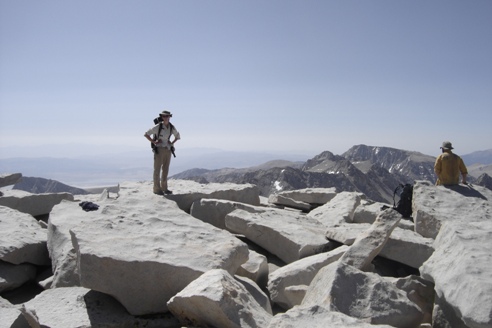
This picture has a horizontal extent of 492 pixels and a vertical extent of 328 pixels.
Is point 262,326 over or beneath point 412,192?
beneath

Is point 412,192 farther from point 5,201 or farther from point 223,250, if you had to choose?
point 5,201

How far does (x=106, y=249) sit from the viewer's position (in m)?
5.05

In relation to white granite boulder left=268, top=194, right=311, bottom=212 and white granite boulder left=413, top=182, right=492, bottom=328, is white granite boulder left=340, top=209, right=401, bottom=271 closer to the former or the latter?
white granite boulder left=413, top=182, right=492, bottom=328

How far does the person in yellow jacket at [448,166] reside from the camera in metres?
9.67

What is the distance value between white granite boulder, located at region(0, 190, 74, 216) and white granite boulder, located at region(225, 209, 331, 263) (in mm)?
5532

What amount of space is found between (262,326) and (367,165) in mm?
125483

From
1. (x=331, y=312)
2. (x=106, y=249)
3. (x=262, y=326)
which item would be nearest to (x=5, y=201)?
(x=106, y=249)

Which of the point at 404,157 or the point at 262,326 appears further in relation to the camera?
the point at 404,157

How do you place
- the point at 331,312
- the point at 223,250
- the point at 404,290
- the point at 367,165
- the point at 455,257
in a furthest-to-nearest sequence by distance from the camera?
the point at 367,165 < the point at 223,250 < the point at 404,290 < the point at 455,257 < the point at 331,312

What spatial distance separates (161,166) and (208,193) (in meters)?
1.56

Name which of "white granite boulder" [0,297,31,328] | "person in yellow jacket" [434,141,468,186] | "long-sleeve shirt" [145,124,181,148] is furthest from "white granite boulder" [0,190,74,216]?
"person in yellow jacket" [434,141,468,186]

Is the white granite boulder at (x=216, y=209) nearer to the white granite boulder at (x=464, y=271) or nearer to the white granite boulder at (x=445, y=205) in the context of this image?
the white granite boulder at (x=445, y=205)

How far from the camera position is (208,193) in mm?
10352

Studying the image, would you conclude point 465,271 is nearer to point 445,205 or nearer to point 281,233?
point 281,233
